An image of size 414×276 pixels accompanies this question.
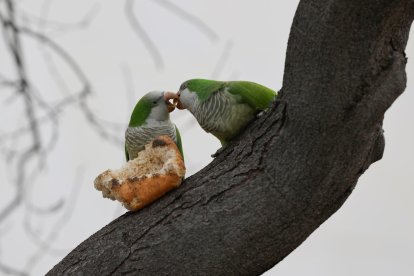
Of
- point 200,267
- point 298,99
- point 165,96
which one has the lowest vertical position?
point 200,267

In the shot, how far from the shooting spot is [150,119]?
2338mm

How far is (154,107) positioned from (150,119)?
48 millimetres

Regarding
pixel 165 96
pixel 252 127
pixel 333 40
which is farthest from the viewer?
pixel 165 96

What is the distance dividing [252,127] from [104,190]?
513 mm

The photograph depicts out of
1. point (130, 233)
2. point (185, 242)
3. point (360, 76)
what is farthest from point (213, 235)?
point (360, 76)

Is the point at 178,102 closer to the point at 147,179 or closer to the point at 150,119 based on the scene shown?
the point at 150,119

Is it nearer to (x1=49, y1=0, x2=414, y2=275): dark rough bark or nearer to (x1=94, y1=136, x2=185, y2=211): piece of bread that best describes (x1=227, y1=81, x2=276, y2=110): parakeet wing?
(x1=49, y1=0, x2=414, y2=275): dark rough bark

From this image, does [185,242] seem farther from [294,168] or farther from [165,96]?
[165,96]

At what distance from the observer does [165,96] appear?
92.6 inches

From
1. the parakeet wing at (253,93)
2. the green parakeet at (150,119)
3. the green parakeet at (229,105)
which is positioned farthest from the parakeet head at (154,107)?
the parakeet wing at (253,93)

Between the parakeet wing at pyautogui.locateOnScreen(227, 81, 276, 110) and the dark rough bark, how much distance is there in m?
0.10

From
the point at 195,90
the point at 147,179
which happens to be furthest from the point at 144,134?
the point at 147,179

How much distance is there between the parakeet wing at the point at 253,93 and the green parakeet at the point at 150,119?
1.55 feet

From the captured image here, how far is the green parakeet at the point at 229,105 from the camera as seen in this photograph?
6.11 feet
